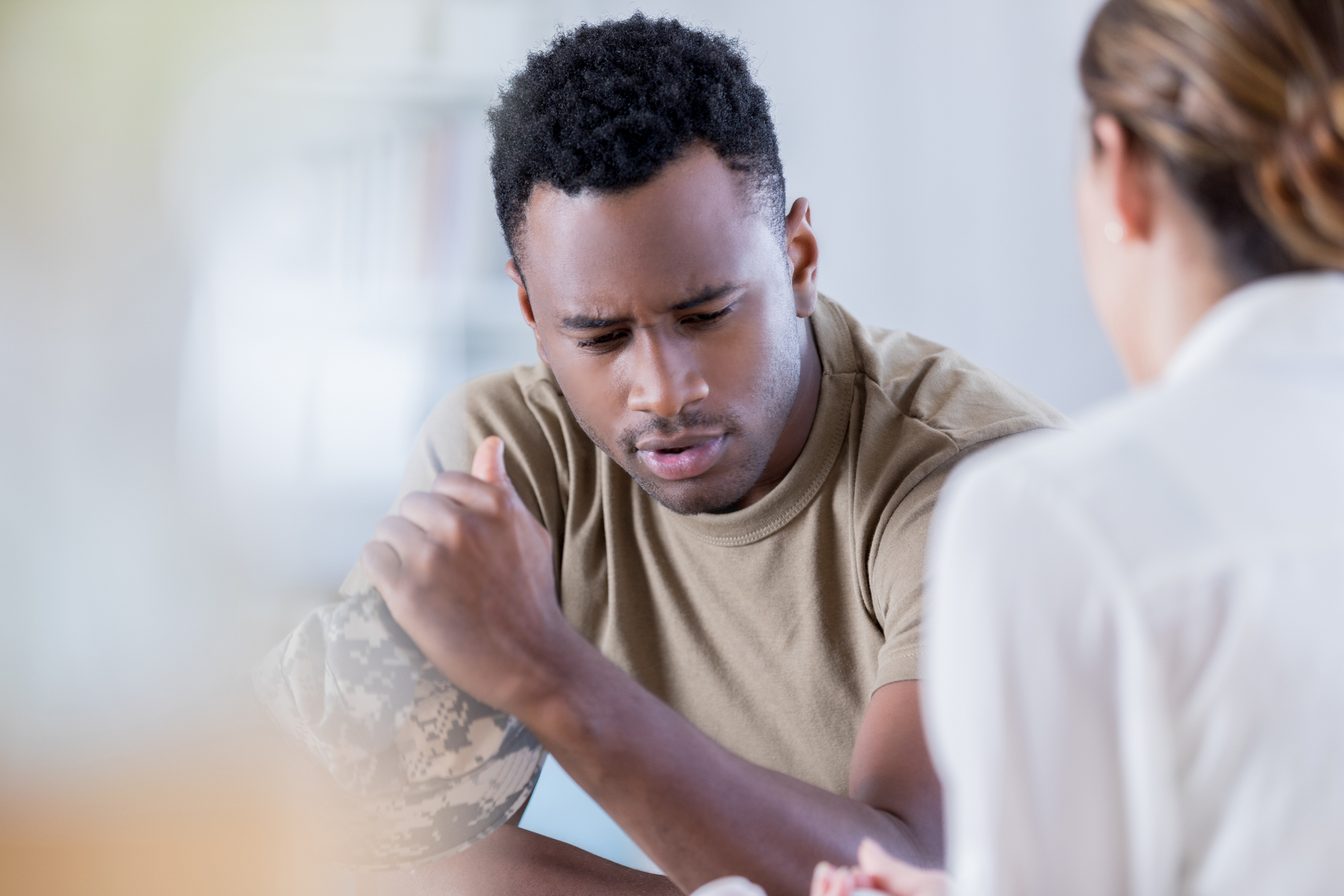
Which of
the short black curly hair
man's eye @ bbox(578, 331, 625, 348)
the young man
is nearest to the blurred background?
the young man

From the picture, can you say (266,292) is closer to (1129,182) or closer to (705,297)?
(705,297)

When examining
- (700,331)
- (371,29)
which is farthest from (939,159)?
(700,331)

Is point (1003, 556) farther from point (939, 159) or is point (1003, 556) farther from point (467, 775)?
point (939, 159)

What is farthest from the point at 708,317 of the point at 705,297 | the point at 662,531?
the point at 662,531

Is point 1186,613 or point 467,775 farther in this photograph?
point 467,775

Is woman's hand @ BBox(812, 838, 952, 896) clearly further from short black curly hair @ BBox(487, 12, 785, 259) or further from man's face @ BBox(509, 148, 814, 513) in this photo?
short black curly hair @ BBox(487, 12, 785, 259)

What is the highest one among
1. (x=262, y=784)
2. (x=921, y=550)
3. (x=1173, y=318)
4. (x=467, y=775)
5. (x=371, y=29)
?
(x=371, y=29)

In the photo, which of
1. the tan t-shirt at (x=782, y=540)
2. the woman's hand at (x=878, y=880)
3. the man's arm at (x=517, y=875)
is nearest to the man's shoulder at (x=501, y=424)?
the tan t-shirt at (x=782, y=540)

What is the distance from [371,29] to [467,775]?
4.42ft

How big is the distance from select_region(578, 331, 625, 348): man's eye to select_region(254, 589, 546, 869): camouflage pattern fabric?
0.29m

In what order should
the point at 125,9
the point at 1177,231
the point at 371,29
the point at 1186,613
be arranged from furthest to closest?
the point at 371,29 → the point at 125,9 → the point at 1177,231 → the point at 1186,613

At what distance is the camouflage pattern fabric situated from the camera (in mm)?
827

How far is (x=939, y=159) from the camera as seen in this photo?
2057 mm

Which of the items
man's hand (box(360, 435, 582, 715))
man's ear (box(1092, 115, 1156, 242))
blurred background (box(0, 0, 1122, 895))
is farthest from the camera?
blurred background (box(0, 0, 1122, 895))
